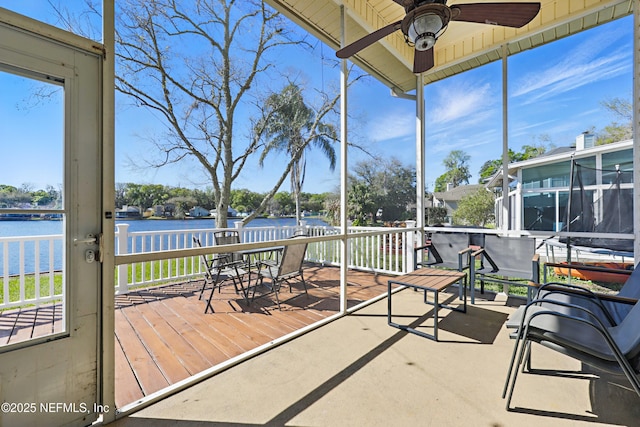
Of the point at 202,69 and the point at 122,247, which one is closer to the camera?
the point at 122,247

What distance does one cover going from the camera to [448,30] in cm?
384

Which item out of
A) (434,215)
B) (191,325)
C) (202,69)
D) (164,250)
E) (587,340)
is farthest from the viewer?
(202,69)

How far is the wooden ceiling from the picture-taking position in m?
3.13

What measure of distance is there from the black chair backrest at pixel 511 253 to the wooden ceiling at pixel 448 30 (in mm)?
2625

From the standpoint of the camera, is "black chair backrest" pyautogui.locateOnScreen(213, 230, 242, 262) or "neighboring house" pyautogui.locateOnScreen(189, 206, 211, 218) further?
"neighboring house" pyautogui.locateOnScreen(189, 206, 211, 218)

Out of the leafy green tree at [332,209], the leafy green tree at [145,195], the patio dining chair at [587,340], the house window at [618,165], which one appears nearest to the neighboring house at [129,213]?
the leafy green tree at [145,195]

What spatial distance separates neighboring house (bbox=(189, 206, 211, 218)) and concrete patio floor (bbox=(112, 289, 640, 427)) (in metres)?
3.25

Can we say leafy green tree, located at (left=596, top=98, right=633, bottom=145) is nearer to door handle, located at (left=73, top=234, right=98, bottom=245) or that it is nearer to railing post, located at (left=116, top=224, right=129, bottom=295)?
door handle, located at (left=73, top=234, right=98, bottom=245)

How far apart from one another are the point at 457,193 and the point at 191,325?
4104mm

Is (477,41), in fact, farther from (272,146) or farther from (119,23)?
(119,23)

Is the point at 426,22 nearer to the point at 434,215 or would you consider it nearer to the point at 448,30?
the point at 448,30

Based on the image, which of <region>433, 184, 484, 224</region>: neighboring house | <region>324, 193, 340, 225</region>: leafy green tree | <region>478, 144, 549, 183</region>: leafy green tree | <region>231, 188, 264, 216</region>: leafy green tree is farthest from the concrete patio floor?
<region>231, 188, 264, 216</region>: leafy green tree

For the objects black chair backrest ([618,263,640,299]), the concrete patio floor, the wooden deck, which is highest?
black chair backrest ([618,263,640,299])

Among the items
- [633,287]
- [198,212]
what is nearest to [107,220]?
[198,212]
